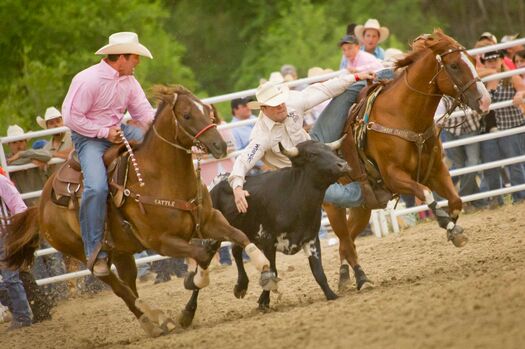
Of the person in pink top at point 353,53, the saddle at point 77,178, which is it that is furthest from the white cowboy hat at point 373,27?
the saddle at point 77,178

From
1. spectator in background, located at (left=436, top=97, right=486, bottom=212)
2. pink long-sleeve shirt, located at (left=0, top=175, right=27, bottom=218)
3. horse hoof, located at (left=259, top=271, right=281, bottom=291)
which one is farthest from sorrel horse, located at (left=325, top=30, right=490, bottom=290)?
spectator in background, located at (left=436, top=97, right=486, bottom=212)

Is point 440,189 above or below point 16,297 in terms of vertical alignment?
above

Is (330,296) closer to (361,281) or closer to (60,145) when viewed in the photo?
(361,281)

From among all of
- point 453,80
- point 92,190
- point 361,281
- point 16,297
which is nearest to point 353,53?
point 453,80

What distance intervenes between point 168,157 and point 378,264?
309 cm

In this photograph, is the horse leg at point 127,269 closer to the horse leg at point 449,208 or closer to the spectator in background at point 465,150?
the horse leg at point 449,208

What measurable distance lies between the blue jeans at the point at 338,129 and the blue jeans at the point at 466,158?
356 cm

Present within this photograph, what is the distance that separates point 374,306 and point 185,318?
73.7 inches

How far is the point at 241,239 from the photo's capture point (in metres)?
7.72

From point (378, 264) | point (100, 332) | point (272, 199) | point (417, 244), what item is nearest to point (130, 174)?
point (272, 199)

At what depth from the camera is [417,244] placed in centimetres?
1102

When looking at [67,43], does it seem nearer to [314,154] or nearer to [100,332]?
[100,332]

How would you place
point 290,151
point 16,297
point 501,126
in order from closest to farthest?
point 290,151, point 16,297, point 501,126

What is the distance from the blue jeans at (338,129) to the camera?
880 centimetres
